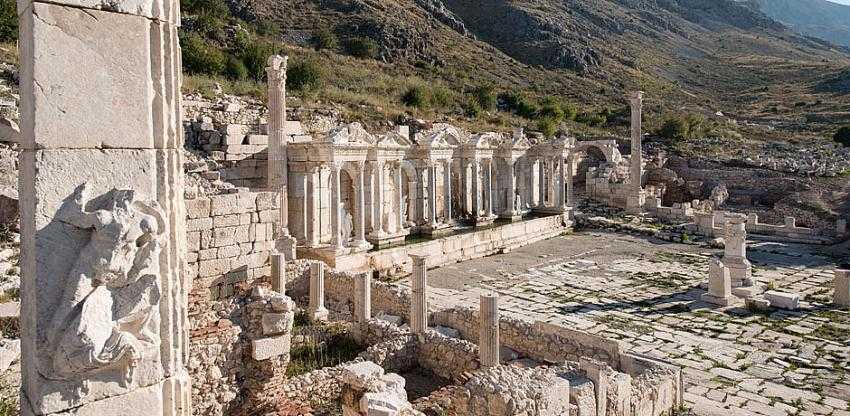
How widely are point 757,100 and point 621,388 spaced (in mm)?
71979

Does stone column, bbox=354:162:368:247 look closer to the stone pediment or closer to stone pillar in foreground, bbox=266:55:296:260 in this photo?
the stone pediment

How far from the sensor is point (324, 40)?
156ft

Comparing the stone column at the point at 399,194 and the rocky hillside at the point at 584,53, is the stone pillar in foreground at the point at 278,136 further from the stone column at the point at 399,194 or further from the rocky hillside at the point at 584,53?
the rocky hillside at the point at 584,53

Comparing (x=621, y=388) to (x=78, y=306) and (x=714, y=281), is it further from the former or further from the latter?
(x=714, y=281)

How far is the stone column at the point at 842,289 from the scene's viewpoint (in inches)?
571

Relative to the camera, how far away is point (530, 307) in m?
14.0

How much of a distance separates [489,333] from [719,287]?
8282 mm

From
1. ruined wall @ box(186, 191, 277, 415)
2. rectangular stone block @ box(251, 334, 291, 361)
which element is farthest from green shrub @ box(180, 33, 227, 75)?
rectangular stone block @ box(251, 334, 291, 361)

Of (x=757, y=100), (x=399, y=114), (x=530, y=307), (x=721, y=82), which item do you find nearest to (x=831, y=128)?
(x=757, y=100)

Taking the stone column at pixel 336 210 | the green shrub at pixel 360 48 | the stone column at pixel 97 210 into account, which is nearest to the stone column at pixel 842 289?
the stone column at pixel 336 210

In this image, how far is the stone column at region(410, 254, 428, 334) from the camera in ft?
34.9

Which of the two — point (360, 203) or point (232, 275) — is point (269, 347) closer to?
point (232, 275)

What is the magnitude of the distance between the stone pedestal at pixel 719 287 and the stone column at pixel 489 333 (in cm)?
789

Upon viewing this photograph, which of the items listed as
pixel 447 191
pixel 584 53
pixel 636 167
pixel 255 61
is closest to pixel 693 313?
pixel 447 191
